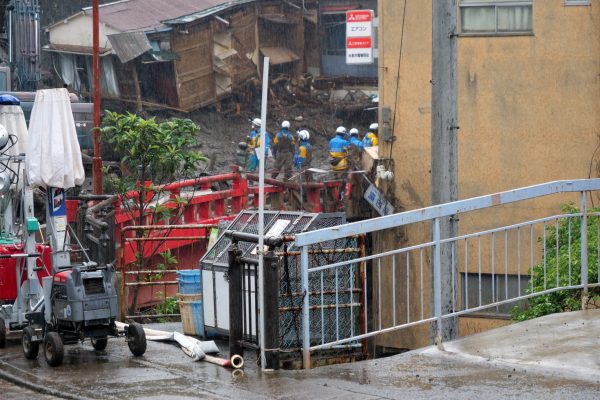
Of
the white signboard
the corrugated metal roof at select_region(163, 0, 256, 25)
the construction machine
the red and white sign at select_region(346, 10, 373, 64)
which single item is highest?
the corrugated metal roof at select_region(163, 0, 256, 25)

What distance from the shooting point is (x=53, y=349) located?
10.0 meters

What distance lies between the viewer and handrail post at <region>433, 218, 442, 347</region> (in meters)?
9.61

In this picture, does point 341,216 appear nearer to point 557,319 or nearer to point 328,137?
point 557,319

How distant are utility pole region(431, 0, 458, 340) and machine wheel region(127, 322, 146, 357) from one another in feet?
9.91

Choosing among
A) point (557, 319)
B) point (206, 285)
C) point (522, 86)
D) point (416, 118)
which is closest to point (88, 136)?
point (416, 118)

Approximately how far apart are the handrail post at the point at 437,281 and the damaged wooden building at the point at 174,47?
29505 mm

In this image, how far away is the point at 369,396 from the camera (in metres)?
8.03

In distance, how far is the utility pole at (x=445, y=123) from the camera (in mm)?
10062

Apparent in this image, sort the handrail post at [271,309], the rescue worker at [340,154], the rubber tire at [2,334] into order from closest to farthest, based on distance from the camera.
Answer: the handrail post at [271,309], the rubber tire at [2,334], the rescue worker at [340,154]

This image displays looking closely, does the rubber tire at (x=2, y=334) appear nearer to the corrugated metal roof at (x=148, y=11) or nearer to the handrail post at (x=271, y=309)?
the handrail post at (x=271, y=309)

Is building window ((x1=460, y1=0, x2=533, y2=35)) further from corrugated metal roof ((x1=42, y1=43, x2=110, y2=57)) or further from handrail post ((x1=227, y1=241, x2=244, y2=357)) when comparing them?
corrugated metal roof ((x1=42, y1=43, x2=110, y2=57))

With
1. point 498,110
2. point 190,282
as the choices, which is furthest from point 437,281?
point 498,110

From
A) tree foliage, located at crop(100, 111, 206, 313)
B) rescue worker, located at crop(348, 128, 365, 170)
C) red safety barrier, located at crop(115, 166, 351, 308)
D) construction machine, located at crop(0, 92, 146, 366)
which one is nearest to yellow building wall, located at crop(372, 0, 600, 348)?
red safety barrier, located at crop(115, 166, 351, 308)

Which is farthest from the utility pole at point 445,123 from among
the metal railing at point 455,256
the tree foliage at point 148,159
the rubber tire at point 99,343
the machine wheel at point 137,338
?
the tree foliage at point 148,159
